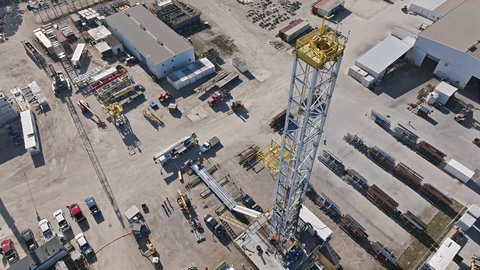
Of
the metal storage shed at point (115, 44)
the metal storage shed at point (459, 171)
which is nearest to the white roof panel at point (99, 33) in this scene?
the metal storage shed at point (115, 44)

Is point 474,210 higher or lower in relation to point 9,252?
higher

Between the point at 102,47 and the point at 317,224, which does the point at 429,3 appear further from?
the point at 102,47

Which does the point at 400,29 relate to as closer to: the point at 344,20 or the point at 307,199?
the point at 344,20

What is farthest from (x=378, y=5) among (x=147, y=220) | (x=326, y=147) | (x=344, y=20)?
(x=147, y=220)

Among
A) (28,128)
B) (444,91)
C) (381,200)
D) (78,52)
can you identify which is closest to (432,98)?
(444,91)

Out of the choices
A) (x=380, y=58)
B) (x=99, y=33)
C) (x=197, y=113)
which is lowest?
(x=197, y=113)

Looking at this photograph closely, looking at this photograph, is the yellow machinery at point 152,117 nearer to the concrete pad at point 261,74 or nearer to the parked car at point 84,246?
the concrete pad at point 261,74

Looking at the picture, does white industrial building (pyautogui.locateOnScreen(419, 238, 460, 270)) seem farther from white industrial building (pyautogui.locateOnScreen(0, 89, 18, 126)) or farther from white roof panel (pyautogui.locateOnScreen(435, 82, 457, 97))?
white industrial building (pyautogui.locateOnScreen(0, 89, 18, 126))
